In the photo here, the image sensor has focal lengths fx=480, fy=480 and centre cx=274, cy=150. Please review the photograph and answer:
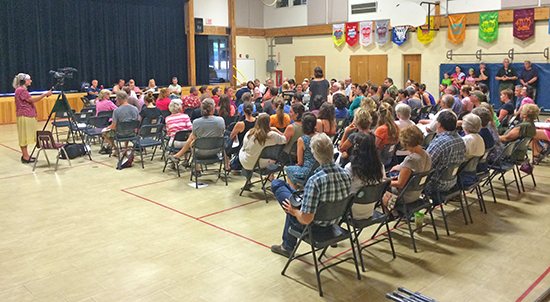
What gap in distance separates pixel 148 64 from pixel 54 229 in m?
13.2

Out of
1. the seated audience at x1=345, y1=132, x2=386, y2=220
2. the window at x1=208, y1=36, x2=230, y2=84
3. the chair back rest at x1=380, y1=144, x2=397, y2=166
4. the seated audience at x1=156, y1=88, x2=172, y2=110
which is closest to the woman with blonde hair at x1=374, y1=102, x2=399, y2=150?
the chair back rest at x1=380, y1=144, x2=397, y2=166

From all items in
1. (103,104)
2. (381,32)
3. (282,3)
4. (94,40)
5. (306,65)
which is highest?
(282,3)

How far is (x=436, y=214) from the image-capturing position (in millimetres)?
5598

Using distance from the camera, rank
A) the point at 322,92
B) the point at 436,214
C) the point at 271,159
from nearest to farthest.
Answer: the point at 436,214 < the point at 271,159 < the point at 322,92

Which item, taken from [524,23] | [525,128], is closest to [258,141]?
[525,128]

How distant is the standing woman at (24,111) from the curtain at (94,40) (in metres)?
7.02

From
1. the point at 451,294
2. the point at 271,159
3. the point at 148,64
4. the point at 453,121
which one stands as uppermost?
the point at 148,64

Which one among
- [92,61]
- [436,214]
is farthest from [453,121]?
[92,61]

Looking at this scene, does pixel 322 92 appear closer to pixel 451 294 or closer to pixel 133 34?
pixel 451 294

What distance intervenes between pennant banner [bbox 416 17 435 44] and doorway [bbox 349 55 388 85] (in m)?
1.47

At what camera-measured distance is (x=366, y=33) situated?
1717 cm

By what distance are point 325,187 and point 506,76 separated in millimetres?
12263

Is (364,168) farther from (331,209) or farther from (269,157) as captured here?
(269,157)

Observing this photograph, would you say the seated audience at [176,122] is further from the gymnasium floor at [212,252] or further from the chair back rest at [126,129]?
the gymnasium floor at [212,252]
